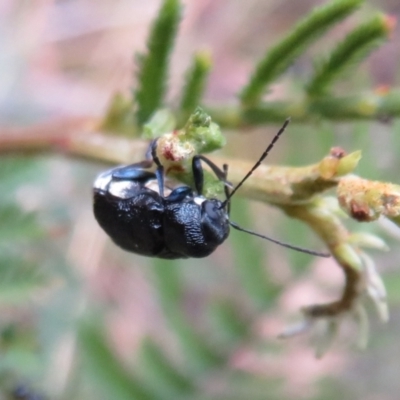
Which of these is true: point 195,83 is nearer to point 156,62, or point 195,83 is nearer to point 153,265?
point 156,62

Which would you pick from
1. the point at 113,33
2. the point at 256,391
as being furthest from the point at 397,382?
the point at 113,33

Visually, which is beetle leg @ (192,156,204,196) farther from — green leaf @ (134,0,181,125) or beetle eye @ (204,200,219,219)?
green leaf @ (134,0,181,125)

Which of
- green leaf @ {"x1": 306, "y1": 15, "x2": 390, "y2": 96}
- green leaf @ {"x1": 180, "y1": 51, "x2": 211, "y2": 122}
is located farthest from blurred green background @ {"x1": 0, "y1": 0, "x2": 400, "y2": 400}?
green leaf @ {"x1": 180, "y1": 51, "x2": 211, "y2": 122}

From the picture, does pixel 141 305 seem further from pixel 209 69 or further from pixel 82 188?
pixel 209 69

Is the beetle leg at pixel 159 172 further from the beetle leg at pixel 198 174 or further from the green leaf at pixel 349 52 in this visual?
Answer: the green leaf at pixel 349 52

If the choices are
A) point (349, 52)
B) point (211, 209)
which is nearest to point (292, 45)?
point (349, 52)

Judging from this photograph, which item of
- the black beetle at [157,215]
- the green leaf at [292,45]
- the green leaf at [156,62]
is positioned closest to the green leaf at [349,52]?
the green leaf at [292,45]

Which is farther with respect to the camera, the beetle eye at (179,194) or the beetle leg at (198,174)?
the beetle eye at (179,194)
